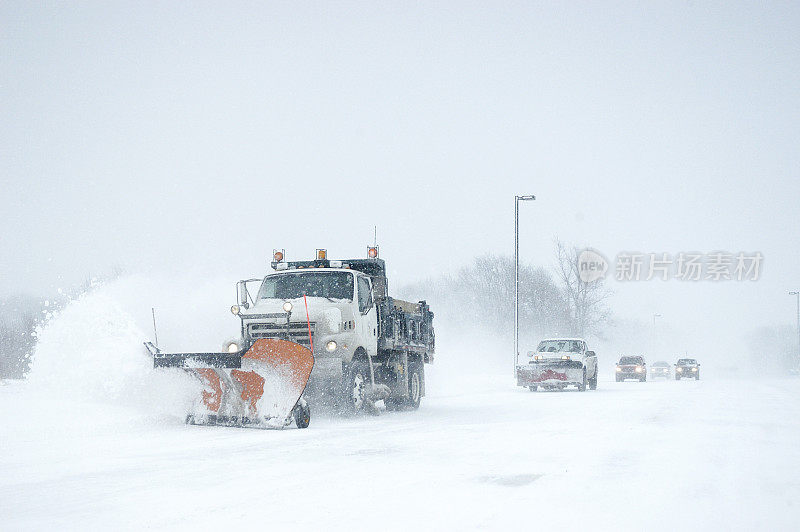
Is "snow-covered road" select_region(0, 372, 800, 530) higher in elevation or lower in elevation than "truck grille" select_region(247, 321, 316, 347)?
lower

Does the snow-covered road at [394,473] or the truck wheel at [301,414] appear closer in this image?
the snow-covered road at [394,473]

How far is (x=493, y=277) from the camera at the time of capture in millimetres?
77625

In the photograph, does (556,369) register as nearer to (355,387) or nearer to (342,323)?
(355,387)

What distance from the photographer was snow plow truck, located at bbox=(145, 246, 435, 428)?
42.2 ft

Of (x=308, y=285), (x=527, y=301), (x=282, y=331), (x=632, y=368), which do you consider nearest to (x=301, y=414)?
(x=282, y=331)

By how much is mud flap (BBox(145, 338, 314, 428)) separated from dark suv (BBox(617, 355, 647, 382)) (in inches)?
1421

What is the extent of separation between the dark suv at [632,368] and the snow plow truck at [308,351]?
30.0 m

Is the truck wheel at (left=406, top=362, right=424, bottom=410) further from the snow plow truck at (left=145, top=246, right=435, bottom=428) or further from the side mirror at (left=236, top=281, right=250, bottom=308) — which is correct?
the side mirror at (left=236, top=281, right=250, bottom=308)

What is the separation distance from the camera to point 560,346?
2986cm

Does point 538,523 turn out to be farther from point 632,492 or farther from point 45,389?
point 45,389

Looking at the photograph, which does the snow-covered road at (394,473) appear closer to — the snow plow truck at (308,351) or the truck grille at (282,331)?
the snow plow truck at (308,351)

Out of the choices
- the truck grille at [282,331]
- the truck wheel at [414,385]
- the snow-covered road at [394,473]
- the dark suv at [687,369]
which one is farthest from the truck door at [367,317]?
the dark suv at [687,369]

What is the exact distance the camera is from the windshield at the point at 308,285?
1560 cm

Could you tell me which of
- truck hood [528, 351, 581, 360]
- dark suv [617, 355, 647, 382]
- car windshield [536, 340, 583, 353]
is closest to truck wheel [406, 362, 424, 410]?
truck hood [528, 351, 581, 360]
